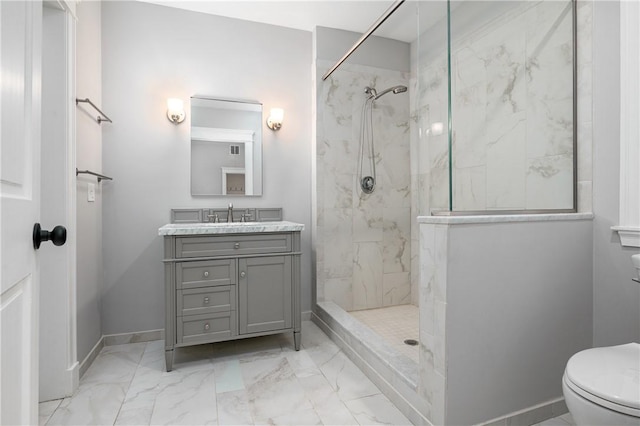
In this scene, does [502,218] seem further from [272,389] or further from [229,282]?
[229,282]

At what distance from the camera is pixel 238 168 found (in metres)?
2.74

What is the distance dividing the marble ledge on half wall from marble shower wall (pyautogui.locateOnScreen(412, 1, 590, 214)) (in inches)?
3.9

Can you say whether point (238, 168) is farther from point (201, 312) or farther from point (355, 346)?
point (355, 346)

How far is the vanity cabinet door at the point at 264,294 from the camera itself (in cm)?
221

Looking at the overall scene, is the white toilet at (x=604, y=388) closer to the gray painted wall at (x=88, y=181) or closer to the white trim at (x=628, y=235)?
the white trim at (x=628, y=235)

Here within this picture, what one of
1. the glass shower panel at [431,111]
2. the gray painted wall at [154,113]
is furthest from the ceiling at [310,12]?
the glass shower panel at [431,111]

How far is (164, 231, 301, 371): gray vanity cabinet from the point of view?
205 cm

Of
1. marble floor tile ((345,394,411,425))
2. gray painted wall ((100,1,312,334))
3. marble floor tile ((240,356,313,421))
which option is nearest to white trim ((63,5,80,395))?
gray painted wall ((100,1,312,334))

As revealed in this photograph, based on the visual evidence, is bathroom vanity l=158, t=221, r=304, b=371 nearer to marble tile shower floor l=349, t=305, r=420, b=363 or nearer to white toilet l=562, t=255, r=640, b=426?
marble tile shower floor l=349, t=305, r=420, b=363

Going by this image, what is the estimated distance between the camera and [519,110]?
1.85 meters

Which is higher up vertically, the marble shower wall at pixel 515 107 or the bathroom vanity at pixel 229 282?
the marble shower wall at pixel 515 107

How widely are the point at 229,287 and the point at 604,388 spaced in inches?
73.0

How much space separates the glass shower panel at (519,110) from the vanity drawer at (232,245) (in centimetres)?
124

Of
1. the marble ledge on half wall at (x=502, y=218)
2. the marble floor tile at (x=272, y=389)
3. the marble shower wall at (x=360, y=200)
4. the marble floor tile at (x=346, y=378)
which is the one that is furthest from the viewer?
the marble shower wall at (x=360, y=200)
